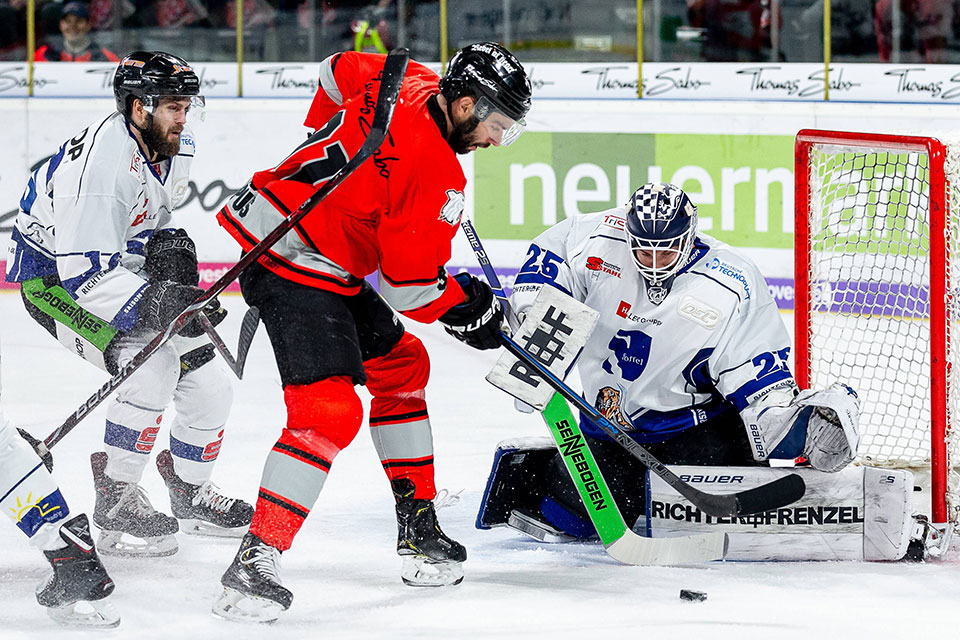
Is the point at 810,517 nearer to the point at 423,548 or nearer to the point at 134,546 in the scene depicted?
the point at 423,548

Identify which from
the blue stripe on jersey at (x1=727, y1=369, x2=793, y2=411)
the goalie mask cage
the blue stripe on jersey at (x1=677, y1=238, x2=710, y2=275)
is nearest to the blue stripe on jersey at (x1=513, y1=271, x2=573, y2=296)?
the blue stripe on jersey at (x1=677, y1=238, x2=710, y2=275)

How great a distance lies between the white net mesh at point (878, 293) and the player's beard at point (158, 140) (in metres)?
1.57

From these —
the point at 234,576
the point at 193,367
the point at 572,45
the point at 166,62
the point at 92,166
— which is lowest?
the point at 234,576

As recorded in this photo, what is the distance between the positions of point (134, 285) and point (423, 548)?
2.79 ft

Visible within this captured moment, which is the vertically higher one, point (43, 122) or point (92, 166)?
point (43, 122)

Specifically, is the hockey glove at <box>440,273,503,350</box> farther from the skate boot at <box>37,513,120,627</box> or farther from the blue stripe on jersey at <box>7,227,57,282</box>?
the blue stripe on jersey at <box>7,227,57,282</box>

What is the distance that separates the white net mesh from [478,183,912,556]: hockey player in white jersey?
0.38 m

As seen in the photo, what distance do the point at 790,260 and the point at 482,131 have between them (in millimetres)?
3316

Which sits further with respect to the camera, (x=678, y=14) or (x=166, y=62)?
(x=678, y=14)

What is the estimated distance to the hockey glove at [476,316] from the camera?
105 inches

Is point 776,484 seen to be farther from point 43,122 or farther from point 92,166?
point 43,122

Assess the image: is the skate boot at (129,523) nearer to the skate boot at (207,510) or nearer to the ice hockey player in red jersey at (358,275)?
the skate boot at (207,510)

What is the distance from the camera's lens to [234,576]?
2.46 meters

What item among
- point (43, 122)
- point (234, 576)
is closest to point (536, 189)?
point (43, 122)
